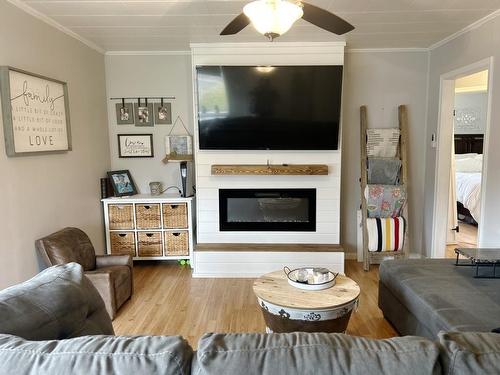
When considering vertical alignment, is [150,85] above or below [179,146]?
above

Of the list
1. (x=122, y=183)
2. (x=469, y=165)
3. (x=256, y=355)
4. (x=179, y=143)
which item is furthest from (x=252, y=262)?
(x=469, y=165)

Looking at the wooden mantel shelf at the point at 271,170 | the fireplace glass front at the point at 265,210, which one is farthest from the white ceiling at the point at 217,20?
the fireplace glass front at the point at 265,210

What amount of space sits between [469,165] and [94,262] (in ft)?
20.8

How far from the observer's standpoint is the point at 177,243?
4031 mm

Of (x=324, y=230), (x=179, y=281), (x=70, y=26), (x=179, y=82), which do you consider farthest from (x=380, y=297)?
(x=70, y=26)

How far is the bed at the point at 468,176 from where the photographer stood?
17.3ft

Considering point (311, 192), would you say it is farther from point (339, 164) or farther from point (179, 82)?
point (179, 82)

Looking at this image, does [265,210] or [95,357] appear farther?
[265,210]

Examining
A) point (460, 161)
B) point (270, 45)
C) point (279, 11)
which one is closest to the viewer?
point (279, 11)

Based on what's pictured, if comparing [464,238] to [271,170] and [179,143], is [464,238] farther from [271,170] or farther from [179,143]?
[179,143]

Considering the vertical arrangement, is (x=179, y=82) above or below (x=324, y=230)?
above

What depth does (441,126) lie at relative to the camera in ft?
12.5

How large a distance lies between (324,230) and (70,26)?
318 centimetres

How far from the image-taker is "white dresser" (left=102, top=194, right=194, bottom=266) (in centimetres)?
395
